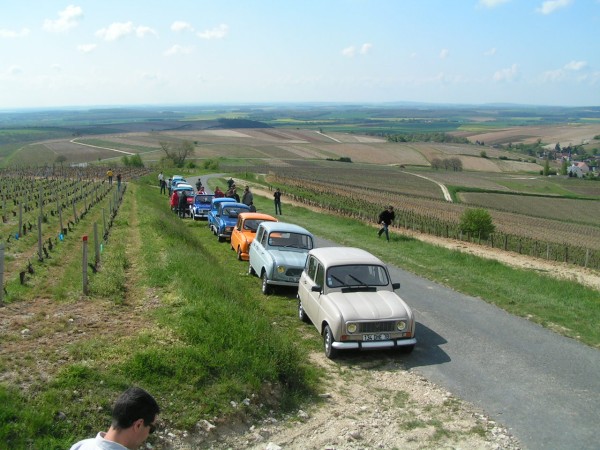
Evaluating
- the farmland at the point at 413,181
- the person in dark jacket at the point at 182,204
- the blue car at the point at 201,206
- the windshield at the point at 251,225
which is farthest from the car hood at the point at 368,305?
the person in dark jacket at the point at 182,204

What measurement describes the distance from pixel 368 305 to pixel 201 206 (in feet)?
68.0

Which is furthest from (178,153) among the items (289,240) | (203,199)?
(289,240)

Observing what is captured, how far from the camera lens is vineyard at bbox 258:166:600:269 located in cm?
3064

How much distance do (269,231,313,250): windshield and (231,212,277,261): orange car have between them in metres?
2.99

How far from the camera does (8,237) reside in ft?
63.3

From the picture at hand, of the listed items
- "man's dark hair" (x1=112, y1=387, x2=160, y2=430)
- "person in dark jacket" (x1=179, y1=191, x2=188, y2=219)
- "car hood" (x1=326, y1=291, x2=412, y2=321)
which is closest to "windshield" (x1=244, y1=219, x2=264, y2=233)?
"car hood" (x1=326, y1=291, x2=412, y2=321)

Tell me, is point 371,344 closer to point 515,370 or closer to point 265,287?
point 515,370

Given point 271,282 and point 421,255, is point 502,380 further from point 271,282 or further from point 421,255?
point 421,255

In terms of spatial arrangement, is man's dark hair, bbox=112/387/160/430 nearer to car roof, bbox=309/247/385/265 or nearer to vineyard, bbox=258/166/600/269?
car roof, bbox=309/247/385/265

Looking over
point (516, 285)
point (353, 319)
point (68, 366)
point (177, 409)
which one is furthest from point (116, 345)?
point (516, 285)

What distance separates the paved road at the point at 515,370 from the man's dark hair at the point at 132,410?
5.22 m

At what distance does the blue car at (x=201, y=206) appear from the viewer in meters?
29.6

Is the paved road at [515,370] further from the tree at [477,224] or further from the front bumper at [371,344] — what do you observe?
the tree at [477,224]

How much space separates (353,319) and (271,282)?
4.75 meters
